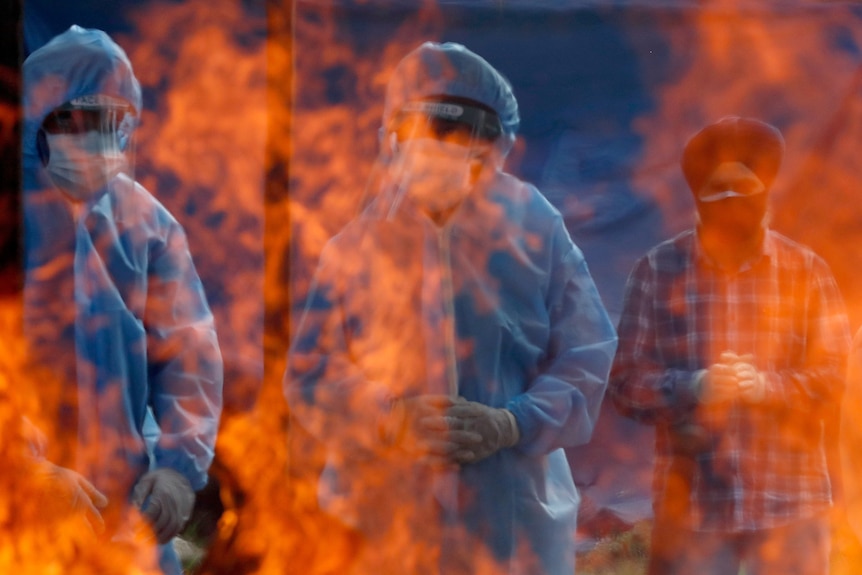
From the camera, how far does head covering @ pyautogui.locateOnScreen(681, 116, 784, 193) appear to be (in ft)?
11.7

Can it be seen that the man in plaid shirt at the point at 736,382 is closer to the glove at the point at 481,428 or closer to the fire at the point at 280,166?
the fire at the point at 280,166

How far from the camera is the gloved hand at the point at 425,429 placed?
3225 millimetres

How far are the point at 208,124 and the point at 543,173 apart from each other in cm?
104

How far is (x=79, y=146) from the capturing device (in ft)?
10.7

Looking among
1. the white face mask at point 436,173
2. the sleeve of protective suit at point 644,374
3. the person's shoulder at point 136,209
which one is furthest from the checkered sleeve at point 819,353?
the person's shoulder at point 136,209

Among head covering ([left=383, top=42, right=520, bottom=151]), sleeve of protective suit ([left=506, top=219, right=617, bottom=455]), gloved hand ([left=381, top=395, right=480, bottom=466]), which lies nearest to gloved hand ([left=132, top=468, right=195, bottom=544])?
gloved hand ([left=381, top=395, right=480, bottom=466])

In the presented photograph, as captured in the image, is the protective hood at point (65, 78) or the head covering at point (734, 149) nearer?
the protective hood at point (65, 78)

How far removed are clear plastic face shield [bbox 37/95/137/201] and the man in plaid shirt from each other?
5.11ft

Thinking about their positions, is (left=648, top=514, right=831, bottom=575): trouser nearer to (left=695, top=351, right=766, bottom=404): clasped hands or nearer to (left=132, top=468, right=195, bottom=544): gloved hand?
(left=695, top=351, right=766, bottom=404): clasped hands

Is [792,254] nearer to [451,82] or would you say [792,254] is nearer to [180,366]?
[451,82]

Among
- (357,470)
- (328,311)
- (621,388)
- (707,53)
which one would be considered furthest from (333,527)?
(707,53)

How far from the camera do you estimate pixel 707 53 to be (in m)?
3.76

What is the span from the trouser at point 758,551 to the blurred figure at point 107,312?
138cm

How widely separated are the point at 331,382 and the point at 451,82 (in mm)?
893
